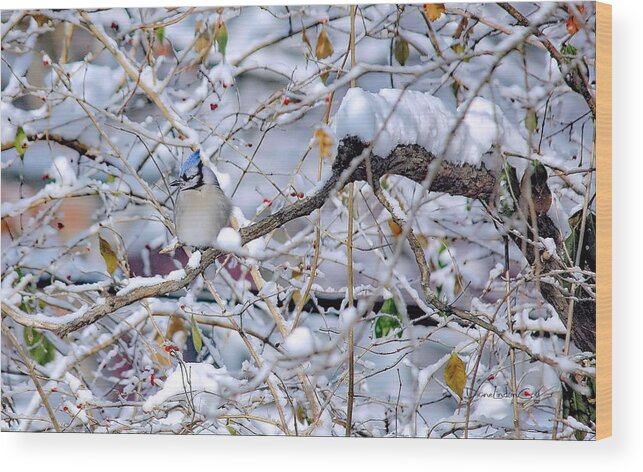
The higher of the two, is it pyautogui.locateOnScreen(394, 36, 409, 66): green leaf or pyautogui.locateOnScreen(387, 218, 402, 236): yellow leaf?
pyautogui.locateOnScreen(394, 36, 409, 66): green leaf

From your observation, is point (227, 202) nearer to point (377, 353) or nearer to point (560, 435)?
point (377, 353)

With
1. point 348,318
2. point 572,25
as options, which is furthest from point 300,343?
point 572,25

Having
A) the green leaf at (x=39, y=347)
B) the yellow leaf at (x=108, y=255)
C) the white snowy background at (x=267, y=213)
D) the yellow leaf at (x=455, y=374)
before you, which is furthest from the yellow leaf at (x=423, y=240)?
the green leaf at (x=39, y=347)

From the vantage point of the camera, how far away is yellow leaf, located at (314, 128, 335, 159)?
3480mm

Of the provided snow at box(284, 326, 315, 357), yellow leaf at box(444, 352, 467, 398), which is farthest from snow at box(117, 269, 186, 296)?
yellow leaf at box(444, 352, 467, 398)

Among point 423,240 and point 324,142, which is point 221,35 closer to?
point 324,142

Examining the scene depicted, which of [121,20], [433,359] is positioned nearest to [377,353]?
[433,359]

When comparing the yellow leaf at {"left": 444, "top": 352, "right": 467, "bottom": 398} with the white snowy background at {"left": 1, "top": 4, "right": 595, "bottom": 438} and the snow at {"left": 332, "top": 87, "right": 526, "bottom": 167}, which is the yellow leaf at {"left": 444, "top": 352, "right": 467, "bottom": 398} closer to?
the white snowy background at {"left": 1, "top": 4, "right": 595, "bottom": 438}

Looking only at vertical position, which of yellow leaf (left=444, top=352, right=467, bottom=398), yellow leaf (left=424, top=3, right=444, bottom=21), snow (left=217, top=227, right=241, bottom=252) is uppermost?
yellow leaf (left=424, top=3, right=444, bottom=21)

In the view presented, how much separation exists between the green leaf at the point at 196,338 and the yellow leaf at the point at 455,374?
77 centimetres

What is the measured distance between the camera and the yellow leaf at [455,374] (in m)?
3.40

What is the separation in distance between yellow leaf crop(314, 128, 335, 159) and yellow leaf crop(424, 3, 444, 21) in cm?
46

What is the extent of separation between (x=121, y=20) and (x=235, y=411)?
1.28 m

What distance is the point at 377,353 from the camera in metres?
3.46
